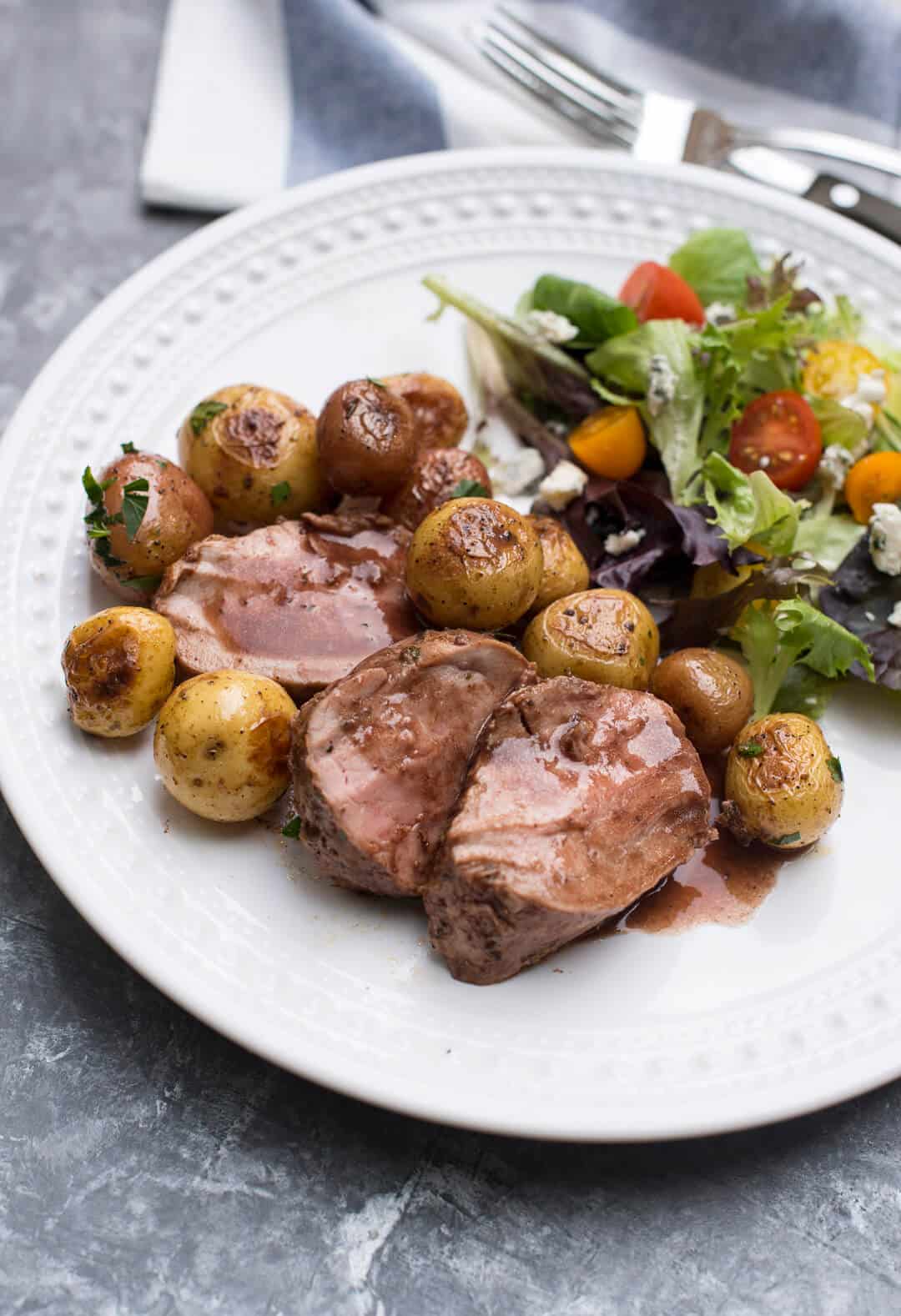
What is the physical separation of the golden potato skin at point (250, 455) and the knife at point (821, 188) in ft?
6.12

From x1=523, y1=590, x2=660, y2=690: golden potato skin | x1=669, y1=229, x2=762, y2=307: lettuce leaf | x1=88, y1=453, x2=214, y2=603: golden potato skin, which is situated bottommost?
x1=88, y1=453, x2=214, y2=603: golden potato skin

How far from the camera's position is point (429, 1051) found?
7.66 ft

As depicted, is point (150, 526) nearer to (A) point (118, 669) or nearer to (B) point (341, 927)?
(A) point (118, 669)

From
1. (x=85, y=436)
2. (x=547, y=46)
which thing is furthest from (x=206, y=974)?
(x=547, y=46)

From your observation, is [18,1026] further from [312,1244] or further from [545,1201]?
[545,1201]

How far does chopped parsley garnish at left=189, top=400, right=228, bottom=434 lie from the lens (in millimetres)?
2967

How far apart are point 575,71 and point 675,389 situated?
156 cm

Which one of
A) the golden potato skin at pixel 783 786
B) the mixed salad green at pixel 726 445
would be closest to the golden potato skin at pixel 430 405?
the mixed salad green at pixel 726 445

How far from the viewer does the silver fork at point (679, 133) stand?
3.86 m

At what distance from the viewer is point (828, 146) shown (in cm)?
398

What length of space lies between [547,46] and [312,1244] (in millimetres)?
3713

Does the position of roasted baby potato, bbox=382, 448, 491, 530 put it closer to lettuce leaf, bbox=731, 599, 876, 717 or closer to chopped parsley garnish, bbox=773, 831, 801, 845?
lettuce leaf, bbox=731, 599, 876, 717

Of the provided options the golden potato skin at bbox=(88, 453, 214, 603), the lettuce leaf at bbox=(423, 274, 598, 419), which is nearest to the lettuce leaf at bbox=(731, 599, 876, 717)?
the lettuce leaf at bbox=(423, 274, 598, 419)

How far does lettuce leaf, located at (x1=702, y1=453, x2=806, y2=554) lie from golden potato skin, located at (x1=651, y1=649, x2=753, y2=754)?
36 cm
